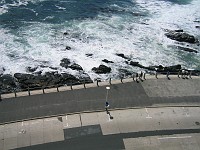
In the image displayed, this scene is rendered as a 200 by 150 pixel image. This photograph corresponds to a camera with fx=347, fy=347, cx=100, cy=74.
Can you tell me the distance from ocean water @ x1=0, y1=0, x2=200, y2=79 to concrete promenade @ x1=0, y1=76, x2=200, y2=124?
937 centimetres

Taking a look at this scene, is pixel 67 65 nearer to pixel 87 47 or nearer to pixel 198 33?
pixel 87 47

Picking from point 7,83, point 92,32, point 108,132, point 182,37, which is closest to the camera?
point 108,132

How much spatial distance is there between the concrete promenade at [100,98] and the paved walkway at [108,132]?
1.35 m

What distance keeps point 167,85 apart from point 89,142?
53.0ft

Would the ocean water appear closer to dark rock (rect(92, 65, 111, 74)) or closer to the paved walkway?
dark rock (rect(92, 65, 111, 74))

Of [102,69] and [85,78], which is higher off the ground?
[102,69]

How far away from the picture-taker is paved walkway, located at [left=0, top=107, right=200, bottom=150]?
3869 cm

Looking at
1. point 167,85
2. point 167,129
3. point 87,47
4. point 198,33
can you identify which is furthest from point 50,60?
point 198,33

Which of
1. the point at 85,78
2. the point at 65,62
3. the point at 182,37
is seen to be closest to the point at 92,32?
the point at 65,62

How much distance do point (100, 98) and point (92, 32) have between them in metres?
27.6

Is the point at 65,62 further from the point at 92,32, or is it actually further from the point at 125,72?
the point at 92,32

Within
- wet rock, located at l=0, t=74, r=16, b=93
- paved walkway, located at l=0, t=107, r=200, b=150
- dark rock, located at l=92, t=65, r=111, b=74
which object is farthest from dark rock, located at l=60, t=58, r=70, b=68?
paved walkway, located at l=0, t=107, r=200, b=150

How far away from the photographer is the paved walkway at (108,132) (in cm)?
3869

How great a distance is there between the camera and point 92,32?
70.2 m
